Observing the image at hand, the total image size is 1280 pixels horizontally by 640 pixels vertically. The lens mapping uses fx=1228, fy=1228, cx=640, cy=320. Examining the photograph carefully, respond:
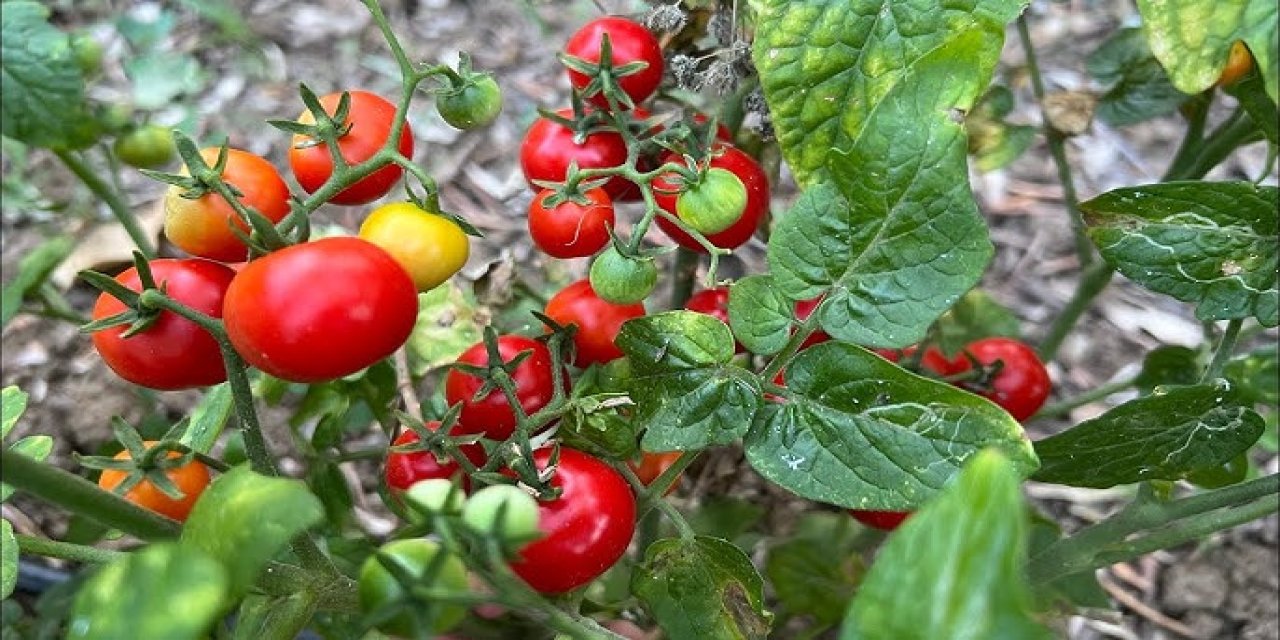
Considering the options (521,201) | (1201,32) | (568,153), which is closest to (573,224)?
(568,153)

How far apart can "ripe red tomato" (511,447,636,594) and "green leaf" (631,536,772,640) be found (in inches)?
2.4

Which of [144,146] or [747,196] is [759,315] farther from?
[144,146]

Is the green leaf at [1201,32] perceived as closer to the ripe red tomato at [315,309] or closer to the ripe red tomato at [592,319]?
the ripe red tomato at [592,319]

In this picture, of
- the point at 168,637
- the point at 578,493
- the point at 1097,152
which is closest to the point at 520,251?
the point at 1097,152

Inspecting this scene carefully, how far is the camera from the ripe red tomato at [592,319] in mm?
1084

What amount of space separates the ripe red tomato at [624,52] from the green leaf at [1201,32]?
41 cm

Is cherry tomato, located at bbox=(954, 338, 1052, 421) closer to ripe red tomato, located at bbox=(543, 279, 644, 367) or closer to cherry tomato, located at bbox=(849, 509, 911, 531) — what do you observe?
cherry tomato, located at bbox=(849, 509, 911, 531)

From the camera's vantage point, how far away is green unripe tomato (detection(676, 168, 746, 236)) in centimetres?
95

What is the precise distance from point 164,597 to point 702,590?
49cm

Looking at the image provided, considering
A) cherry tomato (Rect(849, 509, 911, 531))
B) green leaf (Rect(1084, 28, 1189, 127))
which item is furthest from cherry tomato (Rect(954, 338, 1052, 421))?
green leaf (Rect(1084, 28, 1189, 127))

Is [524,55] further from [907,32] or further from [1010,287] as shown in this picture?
[907,32]

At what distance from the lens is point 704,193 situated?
0.95 meters

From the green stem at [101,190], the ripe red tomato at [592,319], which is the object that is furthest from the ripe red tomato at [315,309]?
the green stem at [101,190]

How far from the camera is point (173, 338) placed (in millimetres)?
854
